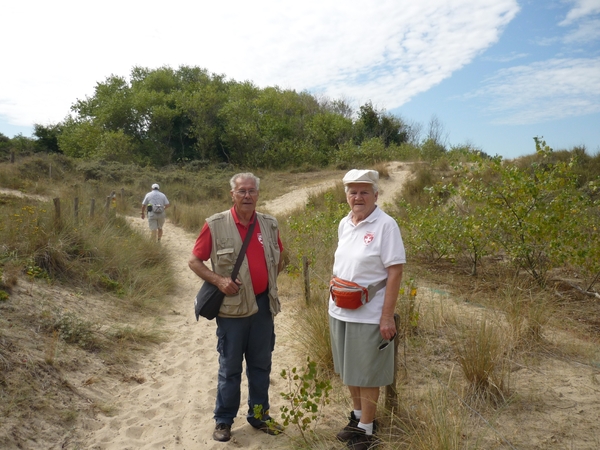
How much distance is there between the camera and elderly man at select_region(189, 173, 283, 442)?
3.16 meters

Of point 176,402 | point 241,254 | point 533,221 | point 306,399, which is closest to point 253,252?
point 241,254

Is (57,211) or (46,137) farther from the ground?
(46,137)

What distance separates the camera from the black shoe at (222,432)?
11.0 ft

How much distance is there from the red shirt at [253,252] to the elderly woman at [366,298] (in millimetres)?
571

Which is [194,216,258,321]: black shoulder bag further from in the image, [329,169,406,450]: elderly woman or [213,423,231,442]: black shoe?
[213,423,231,442]: black shoe

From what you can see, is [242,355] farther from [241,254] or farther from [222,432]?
[241,254]

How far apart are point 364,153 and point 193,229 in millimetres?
14567

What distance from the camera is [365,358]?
9.10ft

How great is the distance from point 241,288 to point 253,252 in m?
0.27

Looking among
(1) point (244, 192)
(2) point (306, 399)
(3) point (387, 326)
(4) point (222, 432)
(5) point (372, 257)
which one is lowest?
(4) point (222, 432)

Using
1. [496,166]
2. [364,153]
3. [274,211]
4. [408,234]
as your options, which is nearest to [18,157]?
[274,211]

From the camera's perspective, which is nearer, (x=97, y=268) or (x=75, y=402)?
(x=75, y=402)

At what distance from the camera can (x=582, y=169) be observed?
14375 millimetres

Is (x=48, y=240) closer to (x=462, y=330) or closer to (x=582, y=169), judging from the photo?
(x=462, y=330)
